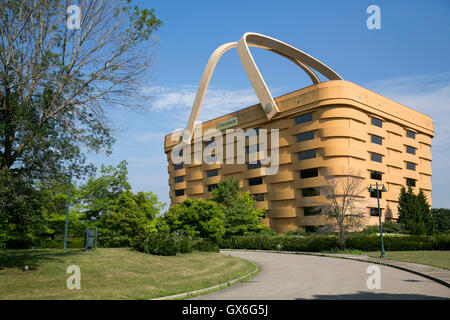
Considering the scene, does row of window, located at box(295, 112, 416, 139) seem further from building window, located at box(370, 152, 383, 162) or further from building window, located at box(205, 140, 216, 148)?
building window, located at box(205, 140, 216, 148)

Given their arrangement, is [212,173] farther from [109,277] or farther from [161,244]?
[109,277]

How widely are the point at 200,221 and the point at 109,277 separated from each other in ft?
73.9

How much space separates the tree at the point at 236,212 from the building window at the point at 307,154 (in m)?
10.1

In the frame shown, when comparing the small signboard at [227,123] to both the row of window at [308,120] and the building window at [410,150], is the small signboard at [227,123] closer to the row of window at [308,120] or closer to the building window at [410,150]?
the row of window at [308,120]

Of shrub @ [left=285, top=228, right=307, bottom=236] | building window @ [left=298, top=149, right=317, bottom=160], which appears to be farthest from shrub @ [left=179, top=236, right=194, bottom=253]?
building window @ [left=298, top=149, right=317, bottom=160]

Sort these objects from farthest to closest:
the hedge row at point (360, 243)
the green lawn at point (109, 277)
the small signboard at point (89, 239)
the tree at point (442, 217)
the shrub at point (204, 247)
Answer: the tree at point (442, 217) → the hedge row at point (360, 243) → the shrub at point (204, 247) → the small signboard at point (89, 239) → the green lawn at point (109, 277)

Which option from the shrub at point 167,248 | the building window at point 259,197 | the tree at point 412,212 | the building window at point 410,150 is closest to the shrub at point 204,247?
the shrub at point 167,248

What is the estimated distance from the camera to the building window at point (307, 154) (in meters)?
53.1

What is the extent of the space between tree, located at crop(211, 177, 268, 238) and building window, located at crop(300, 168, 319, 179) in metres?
A: 8.46

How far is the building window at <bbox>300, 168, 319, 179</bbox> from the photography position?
5281 centimetres

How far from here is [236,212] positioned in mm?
50938
